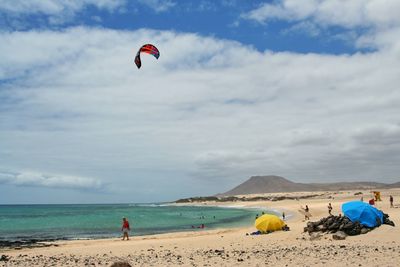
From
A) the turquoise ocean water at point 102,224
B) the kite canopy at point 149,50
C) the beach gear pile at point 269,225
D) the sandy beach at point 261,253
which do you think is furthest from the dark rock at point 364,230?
the turquoise ocean water at point 102,224

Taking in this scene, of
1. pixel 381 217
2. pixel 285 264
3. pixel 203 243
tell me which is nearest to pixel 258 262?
pixel 285 264

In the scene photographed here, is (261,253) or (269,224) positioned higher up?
(269,224)

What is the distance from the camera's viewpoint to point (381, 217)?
868 inches

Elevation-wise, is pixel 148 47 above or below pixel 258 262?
above

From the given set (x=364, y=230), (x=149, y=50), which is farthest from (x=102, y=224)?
(x=364, y=230)

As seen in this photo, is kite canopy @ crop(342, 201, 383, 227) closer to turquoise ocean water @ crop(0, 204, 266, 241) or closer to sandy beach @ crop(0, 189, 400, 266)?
sandy beach @ crop(0, 189, 400, 266)

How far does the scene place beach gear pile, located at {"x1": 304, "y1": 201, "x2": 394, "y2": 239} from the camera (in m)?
20.6

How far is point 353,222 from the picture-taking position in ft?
68.3

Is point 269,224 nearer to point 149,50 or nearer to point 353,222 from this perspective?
point 353,222

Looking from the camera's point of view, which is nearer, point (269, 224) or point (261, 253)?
point (261, 253)

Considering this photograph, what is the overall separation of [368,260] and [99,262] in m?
9.49

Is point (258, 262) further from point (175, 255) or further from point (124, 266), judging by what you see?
point (124, 266)

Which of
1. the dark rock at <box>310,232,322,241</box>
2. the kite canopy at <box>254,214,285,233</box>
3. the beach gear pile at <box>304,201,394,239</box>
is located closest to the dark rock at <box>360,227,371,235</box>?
the beach gear pile at <box>304,201,394,239</box>

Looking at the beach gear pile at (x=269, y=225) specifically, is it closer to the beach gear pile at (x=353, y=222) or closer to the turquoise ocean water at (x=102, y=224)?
the beach gear pile at (x=353, y=222)
